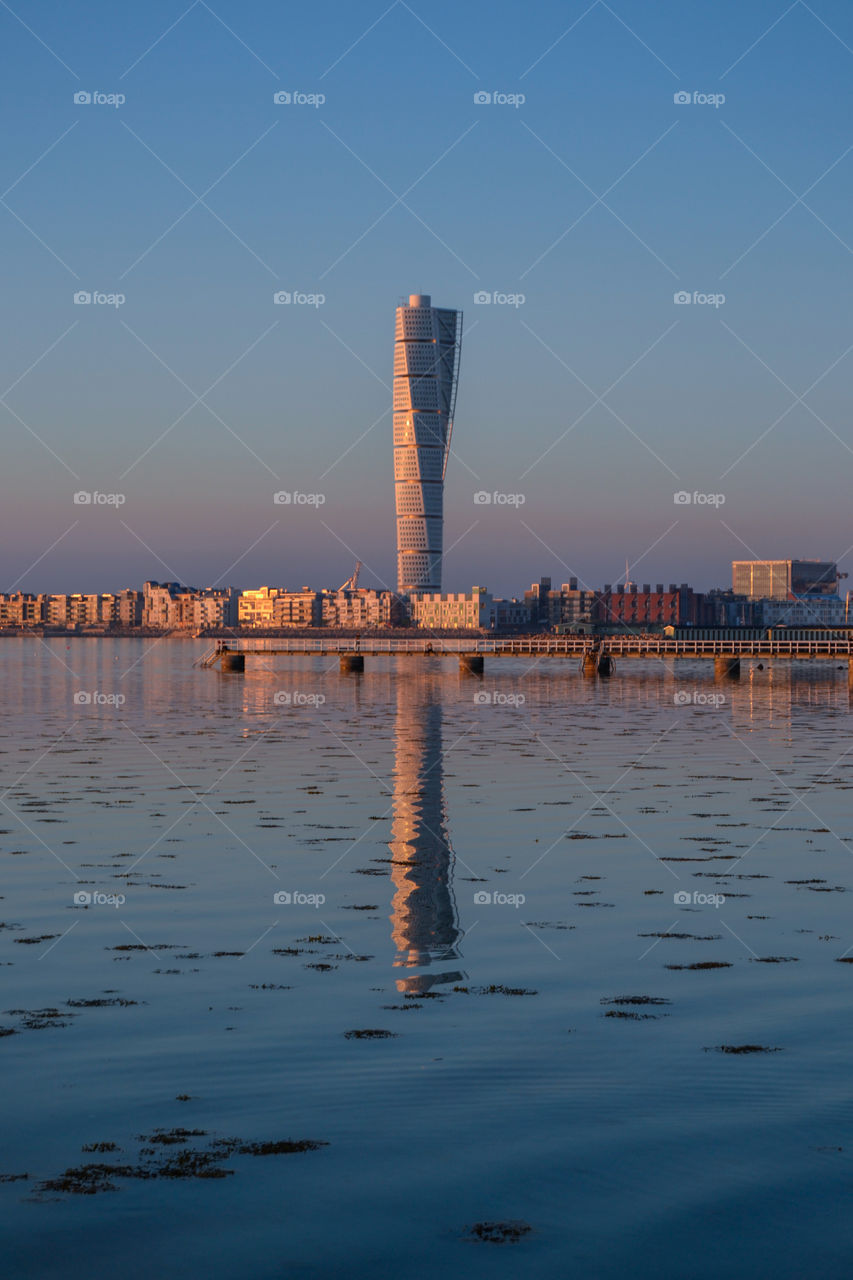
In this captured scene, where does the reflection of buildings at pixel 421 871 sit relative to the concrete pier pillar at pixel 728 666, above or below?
below

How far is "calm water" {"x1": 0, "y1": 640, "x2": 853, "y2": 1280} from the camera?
8727 millimetres

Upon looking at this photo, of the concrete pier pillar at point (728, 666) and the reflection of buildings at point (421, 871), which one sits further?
the concrete pier pillar at point (728, 666)

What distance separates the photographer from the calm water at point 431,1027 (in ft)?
28.6

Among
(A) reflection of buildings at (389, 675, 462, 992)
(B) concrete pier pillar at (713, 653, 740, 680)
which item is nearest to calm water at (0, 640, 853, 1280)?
(A) reflection of buildings at (389, 675, 462, 992)

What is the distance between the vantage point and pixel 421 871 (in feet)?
70.9

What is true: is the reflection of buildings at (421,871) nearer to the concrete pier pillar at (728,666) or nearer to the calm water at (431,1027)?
the calm water at (431,1027)

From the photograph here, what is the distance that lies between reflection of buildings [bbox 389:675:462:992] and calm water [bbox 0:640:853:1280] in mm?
82

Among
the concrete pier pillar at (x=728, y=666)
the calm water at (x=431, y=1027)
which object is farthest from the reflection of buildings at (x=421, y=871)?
the concrete pier pillar at (x=728, y=666)

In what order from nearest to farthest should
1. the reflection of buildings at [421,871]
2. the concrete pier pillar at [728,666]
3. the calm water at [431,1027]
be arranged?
1. the calm water at [431,1027]
2. the reflection of buildings at [421,871]
3. the concrete pier pillar at [728,666]

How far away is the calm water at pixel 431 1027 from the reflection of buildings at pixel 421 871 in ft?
0.27

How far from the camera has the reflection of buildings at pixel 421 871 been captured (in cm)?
1616

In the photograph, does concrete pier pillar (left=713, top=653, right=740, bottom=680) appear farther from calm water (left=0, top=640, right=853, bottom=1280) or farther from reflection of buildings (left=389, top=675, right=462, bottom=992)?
calm water (left=0, top=640, right=853, bottom=1280)

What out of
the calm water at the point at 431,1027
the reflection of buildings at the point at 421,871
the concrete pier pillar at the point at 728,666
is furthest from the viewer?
the concrete pier pillar at the point at 728,666

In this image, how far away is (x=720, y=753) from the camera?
43.4 m
